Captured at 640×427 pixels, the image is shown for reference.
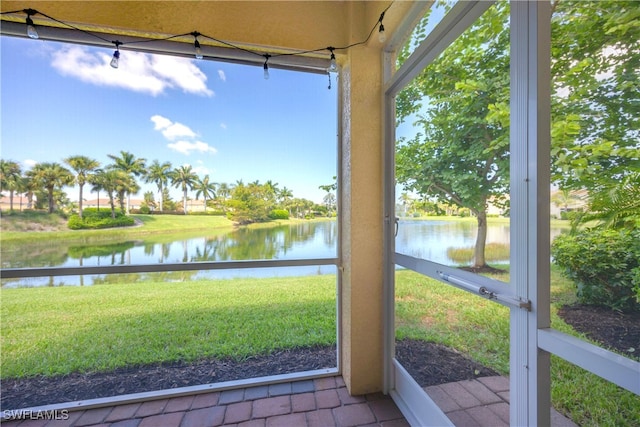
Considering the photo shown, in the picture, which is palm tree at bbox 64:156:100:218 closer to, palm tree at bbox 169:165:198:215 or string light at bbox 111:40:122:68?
palm tree at bbox 169:165:198:215

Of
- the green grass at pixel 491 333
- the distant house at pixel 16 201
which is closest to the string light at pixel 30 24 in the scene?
the distant house at pixel 16 201

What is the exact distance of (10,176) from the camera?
1.51 meters

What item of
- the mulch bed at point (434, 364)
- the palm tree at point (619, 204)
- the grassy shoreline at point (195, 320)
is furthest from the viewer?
the grassy shoreline at point (195, 320)

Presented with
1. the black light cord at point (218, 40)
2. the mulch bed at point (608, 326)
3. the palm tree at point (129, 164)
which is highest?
the black light cord at point (218, 40)

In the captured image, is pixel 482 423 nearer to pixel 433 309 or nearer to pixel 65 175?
pixel 433 309

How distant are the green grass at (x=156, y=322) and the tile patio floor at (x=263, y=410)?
274 mm

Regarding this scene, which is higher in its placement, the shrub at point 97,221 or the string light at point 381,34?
the string light at point 381,34

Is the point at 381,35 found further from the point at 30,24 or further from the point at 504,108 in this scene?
the point at 30,24

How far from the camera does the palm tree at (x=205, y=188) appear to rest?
176 centimetres

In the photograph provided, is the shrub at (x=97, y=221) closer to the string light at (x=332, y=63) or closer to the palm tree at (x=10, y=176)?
the palm tree at (x=10, y=176)

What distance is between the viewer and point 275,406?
61.0 inches

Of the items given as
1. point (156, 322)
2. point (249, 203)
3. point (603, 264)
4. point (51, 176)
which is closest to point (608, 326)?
point (603, 264)

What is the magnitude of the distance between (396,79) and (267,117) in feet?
3.12

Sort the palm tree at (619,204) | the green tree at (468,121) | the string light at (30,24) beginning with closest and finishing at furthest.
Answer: the palm tree at (619,204) → the green tree at (468,121) → the string light at (30,24)
